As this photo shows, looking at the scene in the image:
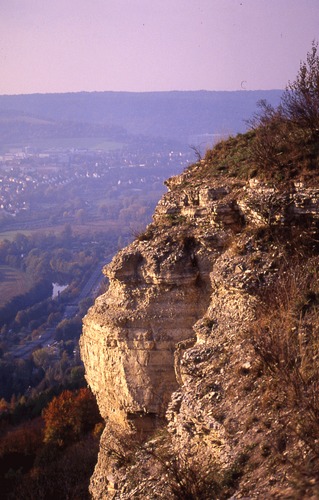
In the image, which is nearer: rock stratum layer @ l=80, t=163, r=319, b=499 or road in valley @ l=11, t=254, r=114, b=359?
Answer: rock stratum layer @ l=80, t=163, r=319, b=499

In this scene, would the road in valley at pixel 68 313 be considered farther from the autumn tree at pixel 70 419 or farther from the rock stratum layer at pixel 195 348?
the rock stratum layer at pixel 195 348

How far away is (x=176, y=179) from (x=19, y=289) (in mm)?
83132

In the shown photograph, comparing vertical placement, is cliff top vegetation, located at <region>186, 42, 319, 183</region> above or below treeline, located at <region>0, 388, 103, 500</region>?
above

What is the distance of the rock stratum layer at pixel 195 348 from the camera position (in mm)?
8984

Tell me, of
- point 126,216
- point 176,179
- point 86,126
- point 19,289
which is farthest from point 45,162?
point 176,179

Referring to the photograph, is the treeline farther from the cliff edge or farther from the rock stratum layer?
the cliff edge

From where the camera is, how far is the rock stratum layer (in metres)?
8.98

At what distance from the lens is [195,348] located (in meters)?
11.1

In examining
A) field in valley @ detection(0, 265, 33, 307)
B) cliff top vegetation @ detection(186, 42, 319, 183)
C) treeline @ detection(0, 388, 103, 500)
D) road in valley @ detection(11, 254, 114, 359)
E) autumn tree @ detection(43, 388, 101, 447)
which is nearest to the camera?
cliff top vegetation @ detection(186, 42, 319, 183)

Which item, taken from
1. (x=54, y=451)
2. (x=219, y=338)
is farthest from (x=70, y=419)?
(x=219, y=338)

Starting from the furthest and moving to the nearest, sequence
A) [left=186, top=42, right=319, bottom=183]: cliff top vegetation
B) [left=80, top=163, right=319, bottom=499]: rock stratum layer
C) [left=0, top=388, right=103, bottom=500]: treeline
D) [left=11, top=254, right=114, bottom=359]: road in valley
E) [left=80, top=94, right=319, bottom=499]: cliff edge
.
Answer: [left=11, top=254, right=114, bottom=359]: road in valley, [left=0, top=388, right=103, bottom=500]: treeline, [left=186, top=42, right=319, bottom=183]: cliff top vegetation, [left=80, top=163, right=319, bottom=499]: rock stratum layer, [left=80, top=94, right=319, bottom=499]: cliff edge

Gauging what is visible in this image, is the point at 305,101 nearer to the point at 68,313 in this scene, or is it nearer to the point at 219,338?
the point at 219,338

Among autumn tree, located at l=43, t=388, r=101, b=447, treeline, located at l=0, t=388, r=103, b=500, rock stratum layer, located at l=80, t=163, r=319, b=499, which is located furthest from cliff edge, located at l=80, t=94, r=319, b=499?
autumn tree, located at l=43, t=388, r=101, b=447

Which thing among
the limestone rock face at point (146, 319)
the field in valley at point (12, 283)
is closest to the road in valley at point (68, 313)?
the field in valley at point (12, 283)
